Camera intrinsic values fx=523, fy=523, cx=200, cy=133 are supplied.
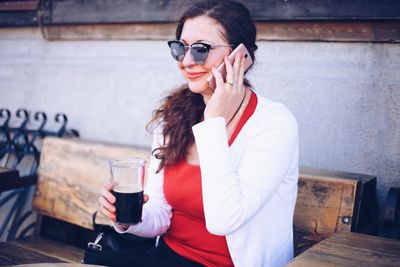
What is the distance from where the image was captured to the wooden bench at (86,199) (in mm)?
2402

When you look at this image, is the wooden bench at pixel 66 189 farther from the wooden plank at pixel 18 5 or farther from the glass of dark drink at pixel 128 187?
the wooden plank at pixel 18 5

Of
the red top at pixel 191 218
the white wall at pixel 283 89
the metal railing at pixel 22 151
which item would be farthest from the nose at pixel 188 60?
the metal railing at pixel 22 151

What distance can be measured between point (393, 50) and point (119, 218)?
1.69 m

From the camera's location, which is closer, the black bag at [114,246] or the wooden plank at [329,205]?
the black bag at [114,246]

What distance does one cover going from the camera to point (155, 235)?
7.68ft

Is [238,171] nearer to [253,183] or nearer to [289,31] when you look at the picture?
[253,183]

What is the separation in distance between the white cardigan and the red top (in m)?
0.11

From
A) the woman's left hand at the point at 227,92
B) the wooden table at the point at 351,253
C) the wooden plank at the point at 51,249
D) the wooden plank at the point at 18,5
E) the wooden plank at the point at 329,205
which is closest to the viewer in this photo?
the wooden table at the point at 351,253

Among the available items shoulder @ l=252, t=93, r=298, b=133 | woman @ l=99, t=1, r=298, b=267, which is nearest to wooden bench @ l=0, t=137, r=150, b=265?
woman @ l=99, t=1, r=298, b=267

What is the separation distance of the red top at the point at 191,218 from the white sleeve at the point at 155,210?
0.05 m

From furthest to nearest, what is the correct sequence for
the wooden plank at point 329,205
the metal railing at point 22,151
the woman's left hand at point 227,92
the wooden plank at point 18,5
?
the wooden plank at point 18,5 < the metal railing at point 22,151 < the wooden plank at point 329,205 < the woman's left hand at point 227,92

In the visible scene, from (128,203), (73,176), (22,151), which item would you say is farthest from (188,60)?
(22,151)

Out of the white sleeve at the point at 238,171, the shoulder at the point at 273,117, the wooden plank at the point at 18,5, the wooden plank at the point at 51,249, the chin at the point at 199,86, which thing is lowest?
the wooden plank at the point at 51,249

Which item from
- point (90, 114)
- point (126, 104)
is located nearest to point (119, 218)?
point (126, 104)
